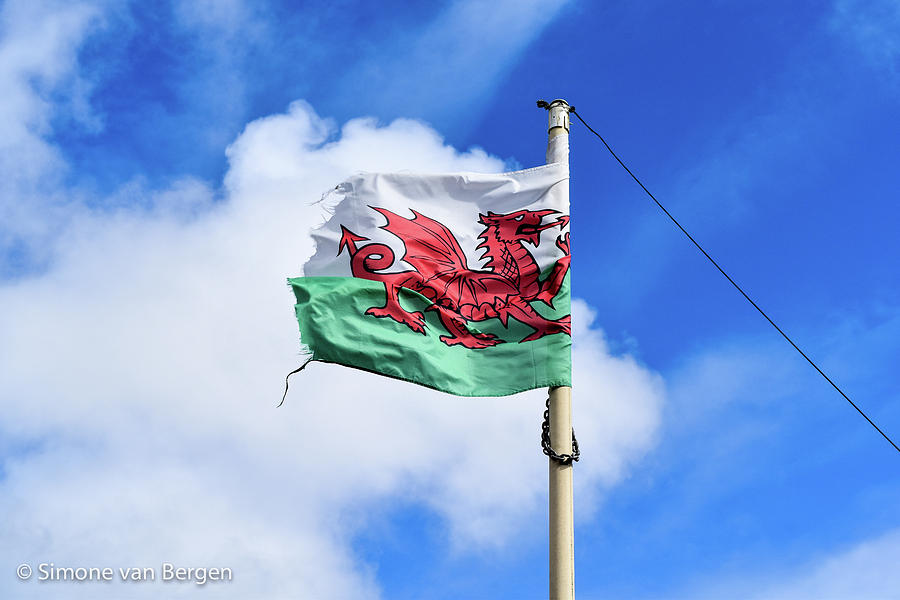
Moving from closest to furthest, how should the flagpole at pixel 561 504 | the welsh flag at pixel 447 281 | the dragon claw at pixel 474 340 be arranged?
1. the flagpole at pixel 561 504
2. the welsh flag at pixel 447 281
3. the dragon claw at pixel 474 340

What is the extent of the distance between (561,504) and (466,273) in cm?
310

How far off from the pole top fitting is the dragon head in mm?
1199

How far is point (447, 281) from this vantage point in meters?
11.0

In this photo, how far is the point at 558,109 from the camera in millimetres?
11492

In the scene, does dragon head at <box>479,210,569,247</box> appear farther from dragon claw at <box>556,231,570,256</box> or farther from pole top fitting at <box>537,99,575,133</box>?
pole top fitting at <box>537,99,575,133</box>

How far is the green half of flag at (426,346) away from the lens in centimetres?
1004

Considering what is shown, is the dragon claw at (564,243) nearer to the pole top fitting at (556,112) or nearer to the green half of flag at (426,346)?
the green half of flag at (426,346)

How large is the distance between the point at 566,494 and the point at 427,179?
4402 millimetres

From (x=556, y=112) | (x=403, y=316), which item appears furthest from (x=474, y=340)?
(x=556, y=112)

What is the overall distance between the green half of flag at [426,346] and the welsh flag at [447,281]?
0.01 m

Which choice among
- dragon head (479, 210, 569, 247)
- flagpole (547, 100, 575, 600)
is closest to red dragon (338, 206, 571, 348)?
dragon head (479, 210, 569, 247)

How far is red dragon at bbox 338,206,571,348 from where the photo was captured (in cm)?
1047

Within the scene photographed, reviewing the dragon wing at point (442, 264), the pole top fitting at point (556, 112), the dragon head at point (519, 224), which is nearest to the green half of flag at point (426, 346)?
the dragon wing at point (442, 264)

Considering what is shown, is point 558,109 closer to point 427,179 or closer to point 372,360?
point 427,179
